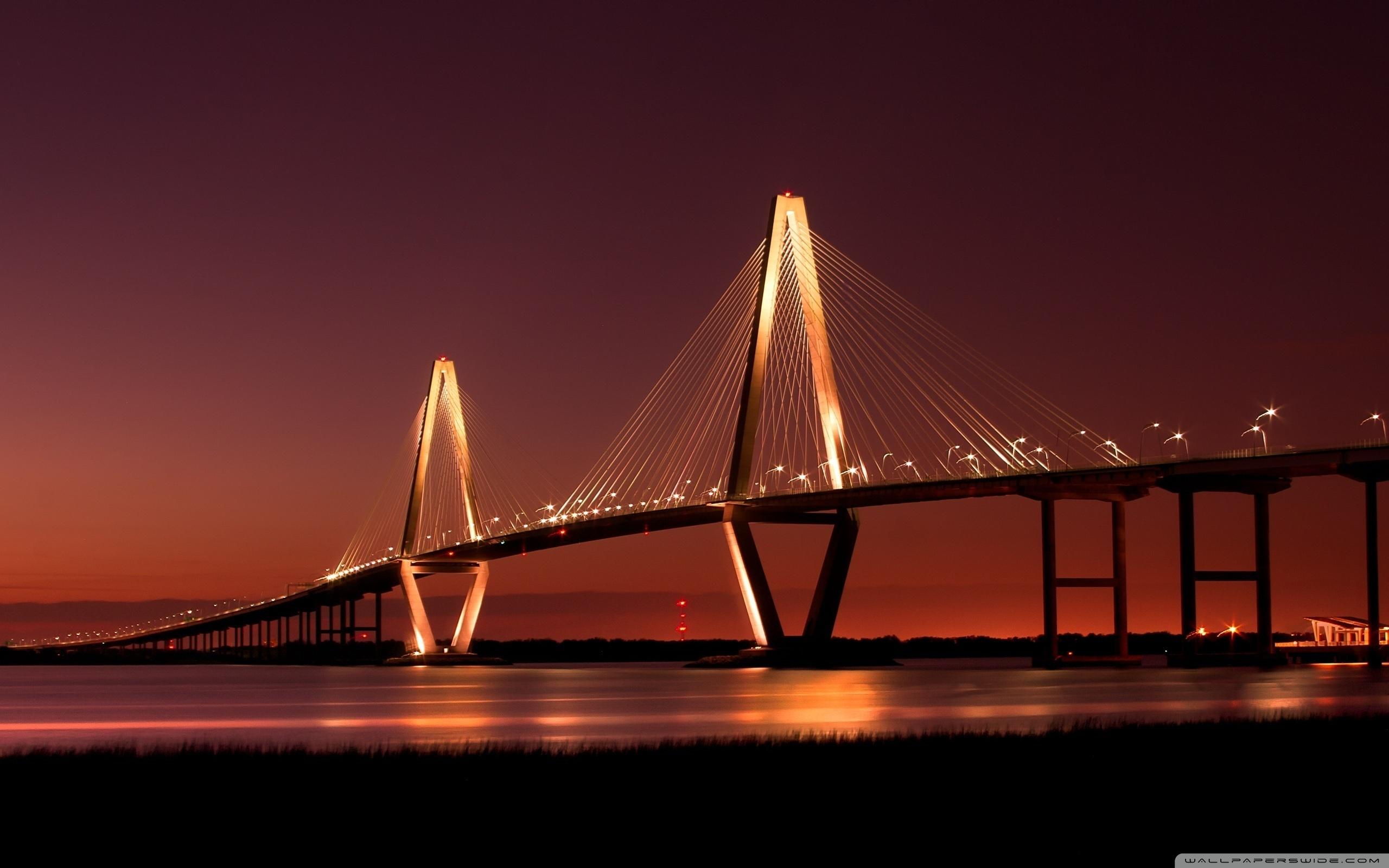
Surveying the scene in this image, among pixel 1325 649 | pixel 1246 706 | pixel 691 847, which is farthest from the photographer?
pixel 1325 649

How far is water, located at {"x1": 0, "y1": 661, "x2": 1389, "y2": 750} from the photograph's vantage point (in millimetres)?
33688

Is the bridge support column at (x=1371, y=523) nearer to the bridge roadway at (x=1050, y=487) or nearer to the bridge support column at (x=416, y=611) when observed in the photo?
the bridge roadway at (x=1050, y=487)

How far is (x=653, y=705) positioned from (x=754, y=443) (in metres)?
20.3

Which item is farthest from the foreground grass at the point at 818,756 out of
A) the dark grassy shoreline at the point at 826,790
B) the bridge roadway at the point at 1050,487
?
the bridge roadway at the point at 1050,487

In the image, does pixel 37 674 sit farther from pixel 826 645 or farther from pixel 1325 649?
pixel 1325 649

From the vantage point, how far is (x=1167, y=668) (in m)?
76.7

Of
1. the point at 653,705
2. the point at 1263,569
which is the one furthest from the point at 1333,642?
the point at 653,705

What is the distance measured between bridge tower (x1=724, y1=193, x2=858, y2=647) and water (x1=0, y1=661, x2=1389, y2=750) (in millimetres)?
2712

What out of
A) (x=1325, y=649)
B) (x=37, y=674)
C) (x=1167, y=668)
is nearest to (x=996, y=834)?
(x=1167, y=668)

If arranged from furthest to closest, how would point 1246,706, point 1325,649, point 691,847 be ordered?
1. point 1325,649
2. point 1246,706
3. point 691,847

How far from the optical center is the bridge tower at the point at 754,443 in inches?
2482

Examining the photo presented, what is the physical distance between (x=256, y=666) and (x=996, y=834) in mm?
134972

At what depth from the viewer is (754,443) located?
65.6 m

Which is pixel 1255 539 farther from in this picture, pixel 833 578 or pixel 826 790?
pixel 826 790
